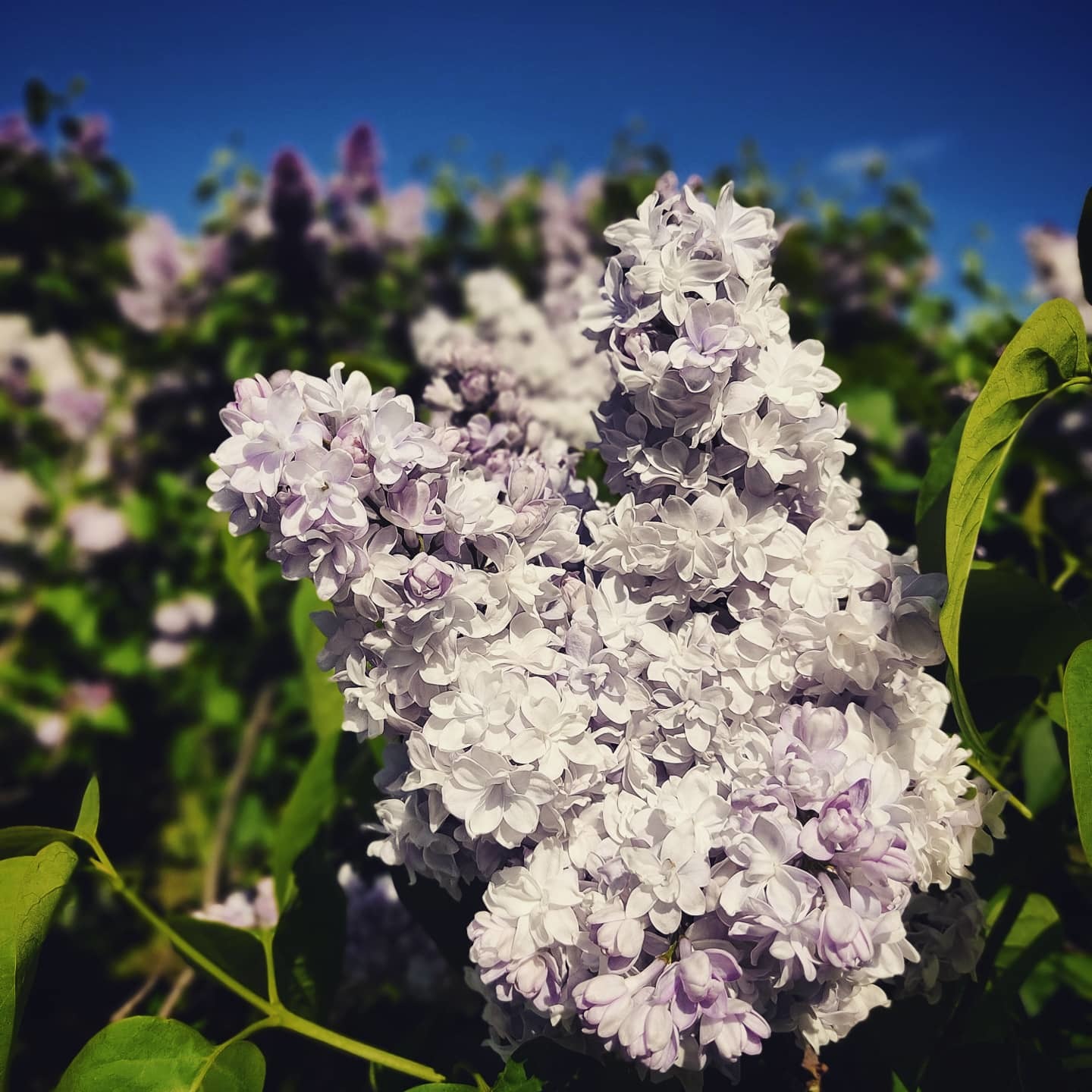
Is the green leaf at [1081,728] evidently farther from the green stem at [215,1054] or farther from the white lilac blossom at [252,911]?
the white lilac blossom at [252,911]

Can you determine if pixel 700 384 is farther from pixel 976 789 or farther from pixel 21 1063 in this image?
pixel 21 1063

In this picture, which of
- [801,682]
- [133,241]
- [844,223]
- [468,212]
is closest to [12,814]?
[133,241]

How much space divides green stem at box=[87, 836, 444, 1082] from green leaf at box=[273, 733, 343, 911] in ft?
0.58

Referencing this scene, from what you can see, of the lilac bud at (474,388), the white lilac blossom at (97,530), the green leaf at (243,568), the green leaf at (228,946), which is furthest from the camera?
the white lilac blossom at (97,530)

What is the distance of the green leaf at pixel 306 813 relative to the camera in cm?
85

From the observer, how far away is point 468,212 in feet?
8.98

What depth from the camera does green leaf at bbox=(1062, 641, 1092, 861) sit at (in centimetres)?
47

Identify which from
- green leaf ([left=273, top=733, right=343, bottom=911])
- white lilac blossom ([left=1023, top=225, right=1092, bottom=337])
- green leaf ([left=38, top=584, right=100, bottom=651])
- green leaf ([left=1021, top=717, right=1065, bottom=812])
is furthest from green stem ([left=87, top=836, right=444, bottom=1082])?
white lilac blossom ([left=1023, top=225, right=1092, bottom=337])

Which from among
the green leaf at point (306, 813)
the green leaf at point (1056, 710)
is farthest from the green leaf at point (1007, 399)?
the green leaf at point (306, 813)

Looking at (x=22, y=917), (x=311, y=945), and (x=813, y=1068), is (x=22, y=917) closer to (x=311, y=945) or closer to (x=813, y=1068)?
(x=311, y=945)

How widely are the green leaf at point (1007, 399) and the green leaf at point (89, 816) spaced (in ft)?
1.85

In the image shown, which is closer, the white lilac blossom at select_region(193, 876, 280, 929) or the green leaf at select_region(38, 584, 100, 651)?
the white lilac blossom at select_region(193, 876, 280, 929)

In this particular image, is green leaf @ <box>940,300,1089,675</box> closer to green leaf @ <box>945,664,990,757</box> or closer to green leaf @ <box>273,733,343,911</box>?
green leaf @ <box>945,664,990,757</box>

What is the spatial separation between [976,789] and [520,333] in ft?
3.61
